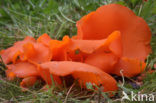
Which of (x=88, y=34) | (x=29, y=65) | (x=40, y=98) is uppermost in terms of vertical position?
(x=88, y=34)

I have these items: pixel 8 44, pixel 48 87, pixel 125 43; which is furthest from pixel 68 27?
pixel 48 87

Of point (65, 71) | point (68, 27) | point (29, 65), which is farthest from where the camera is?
point (68, 27)

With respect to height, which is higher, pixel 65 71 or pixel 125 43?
pixel 125 43

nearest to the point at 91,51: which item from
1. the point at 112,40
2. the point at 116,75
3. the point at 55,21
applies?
the point at 112,40

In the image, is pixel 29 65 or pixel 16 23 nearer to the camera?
pixel 29 65

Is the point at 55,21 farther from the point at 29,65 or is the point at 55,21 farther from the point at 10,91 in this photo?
the point at 10,91

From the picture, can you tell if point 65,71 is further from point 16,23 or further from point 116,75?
point 16,23

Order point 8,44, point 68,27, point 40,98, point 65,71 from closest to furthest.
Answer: point 65,71, point 40,98, point 8,44, point 68,27
